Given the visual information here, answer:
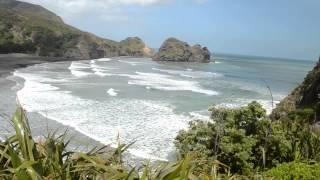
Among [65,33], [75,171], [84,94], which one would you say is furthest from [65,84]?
[65,33]

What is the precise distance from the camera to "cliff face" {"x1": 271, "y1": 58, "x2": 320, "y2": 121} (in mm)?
27064

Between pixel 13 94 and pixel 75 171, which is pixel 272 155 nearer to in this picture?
pixel 75 171

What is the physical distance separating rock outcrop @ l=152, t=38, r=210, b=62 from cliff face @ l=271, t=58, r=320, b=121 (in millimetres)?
97862

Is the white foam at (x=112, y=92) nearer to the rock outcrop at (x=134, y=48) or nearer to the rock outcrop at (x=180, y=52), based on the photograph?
the rock outcrop at (x=180, y=52)

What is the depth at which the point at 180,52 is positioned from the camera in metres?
132

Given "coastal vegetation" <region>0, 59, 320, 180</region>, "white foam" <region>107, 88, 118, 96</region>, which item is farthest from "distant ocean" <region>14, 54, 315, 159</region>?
"coastal vegetation" <region>0, 59, 320, 180</region>

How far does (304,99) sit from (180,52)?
338 feet

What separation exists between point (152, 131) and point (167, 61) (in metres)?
102

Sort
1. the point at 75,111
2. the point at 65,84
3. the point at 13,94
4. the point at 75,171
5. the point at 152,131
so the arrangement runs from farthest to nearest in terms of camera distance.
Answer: the point at 65,84 < the point at 13,94 < the point at 75,111 < the point at 152,131 < the point at 75,171

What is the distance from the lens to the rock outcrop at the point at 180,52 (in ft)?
429

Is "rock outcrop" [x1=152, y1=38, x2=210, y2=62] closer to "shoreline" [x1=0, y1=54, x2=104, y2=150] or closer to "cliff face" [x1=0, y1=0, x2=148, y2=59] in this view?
"cliff face" [x1=0, y1=0, x2=148, y2=59]

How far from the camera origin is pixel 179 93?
47844 mm

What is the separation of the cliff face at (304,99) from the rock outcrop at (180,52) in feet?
321

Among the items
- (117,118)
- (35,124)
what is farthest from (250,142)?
(117,118)
